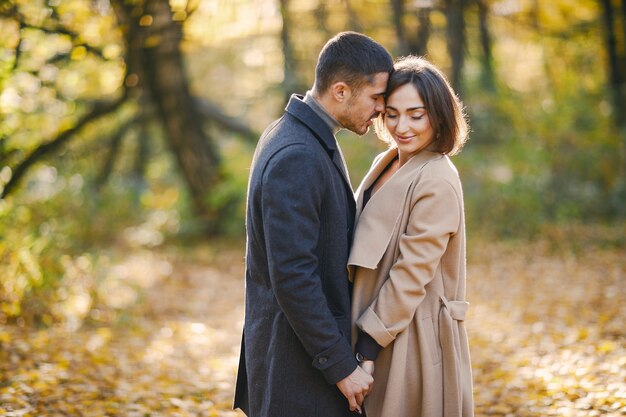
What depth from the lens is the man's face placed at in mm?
2498

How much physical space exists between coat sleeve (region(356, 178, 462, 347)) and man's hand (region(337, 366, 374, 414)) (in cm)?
15

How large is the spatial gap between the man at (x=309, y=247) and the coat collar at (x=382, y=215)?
6 cm

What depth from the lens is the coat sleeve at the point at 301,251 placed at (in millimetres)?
2199

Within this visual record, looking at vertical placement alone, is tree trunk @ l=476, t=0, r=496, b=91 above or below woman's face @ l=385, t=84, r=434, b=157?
above

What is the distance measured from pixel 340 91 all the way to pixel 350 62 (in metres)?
0.12

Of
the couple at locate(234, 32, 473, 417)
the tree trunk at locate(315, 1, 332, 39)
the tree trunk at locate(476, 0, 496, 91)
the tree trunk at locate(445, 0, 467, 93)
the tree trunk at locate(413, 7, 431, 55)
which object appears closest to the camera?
the couple at locate(234, 32, 473, 417)

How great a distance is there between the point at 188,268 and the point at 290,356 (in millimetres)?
7660

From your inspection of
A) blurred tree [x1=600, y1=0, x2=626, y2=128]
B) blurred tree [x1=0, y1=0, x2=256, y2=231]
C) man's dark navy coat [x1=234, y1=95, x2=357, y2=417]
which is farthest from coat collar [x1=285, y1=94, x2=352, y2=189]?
blurred tree [x1=600, y1=0, x2=626, y2=128]

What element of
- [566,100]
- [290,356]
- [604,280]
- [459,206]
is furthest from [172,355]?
[566,100]

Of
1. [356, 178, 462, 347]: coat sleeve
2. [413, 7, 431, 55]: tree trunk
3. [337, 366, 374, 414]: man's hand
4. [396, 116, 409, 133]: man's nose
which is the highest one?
[413, 7, 431, 55]: tree trunk

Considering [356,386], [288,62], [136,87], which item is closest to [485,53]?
[288,62]

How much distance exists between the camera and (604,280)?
7.60 meters

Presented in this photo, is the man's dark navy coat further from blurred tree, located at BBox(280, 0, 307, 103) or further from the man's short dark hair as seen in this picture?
blurred tree, located at BBox(280, 0, 307, 103)

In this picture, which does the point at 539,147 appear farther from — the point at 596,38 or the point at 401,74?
the point at 401,74
